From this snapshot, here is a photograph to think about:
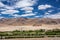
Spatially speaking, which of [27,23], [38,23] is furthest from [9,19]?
[38,23]

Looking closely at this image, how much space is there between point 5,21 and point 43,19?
20752 millimetres

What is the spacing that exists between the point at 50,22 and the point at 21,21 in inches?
613

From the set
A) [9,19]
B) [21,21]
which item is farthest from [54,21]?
[9,19]

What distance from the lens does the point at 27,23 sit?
95750mm

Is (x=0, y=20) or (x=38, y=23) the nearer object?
(x=38, y=23)

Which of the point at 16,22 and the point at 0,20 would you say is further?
the point at 0,20

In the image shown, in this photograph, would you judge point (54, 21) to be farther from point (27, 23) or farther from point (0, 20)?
point (0, 20)

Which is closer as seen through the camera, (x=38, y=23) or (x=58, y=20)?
(x=38, y=23)

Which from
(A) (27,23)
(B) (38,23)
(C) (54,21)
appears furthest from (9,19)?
(C) (54,21)

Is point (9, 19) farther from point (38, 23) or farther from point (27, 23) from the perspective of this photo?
point (38, 23)

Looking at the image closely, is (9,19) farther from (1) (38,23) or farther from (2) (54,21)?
(2) (54,21)

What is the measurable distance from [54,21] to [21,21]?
17661 millimetres

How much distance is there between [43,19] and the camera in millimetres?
96812

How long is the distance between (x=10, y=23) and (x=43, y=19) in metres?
17.7
